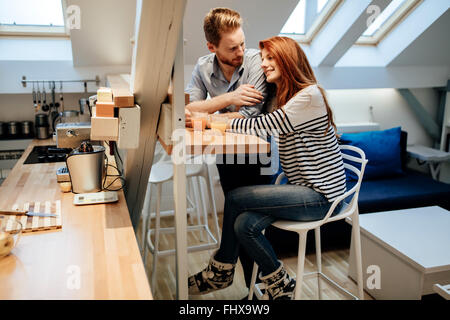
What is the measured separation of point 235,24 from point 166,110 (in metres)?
0.62

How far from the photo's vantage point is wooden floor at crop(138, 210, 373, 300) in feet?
8.04

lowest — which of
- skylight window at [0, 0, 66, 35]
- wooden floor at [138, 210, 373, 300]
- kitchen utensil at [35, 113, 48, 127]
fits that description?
wooden floor at [138, 210, 373, 300]

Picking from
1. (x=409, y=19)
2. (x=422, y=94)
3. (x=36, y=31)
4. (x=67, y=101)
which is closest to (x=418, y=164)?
(x=422, y=94)

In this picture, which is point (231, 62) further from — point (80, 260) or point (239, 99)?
point (80, 260)

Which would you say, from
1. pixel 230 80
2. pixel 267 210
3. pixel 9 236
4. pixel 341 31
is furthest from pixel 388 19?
pixel 9 236

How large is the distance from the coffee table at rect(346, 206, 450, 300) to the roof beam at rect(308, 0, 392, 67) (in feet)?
4.88

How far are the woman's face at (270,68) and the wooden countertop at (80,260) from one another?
0.83 metres

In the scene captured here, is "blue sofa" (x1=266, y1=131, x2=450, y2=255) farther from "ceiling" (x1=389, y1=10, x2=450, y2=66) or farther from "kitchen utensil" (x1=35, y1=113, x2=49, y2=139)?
"kitchen utensil" (x1=35, y1=113, x2=49, y2=139)

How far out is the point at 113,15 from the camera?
2.70 meters

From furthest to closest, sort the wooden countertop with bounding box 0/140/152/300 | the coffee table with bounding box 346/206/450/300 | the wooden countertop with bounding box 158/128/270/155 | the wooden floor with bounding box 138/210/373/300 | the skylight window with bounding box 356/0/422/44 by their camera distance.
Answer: the skylight window with bounding box 356/0/422/44
the wooden floor with bounding box 138/210/373/300
the coffee table with bounding box 346/206/450/300
the wooden countertop with bounding box 158/128/270/155
the wooden countertop with bounding box 0/140/152/300

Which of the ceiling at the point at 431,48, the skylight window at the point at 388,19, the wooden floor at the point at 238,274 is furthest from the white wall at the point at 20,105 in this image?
the ceiling at the point at 431,48

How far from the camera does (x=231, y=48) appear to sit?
184 cm

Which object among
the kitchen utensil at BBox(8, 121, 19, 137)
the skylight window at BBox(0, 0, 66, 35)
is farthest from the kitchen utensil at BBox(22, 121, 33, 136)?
the skylight window at BBox(0, 0, 66, 35)

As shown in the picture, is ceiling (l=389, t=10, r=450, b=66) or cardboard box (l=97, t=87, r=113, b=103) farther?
ceiling (l=389, t=10, r=450, b=66)
